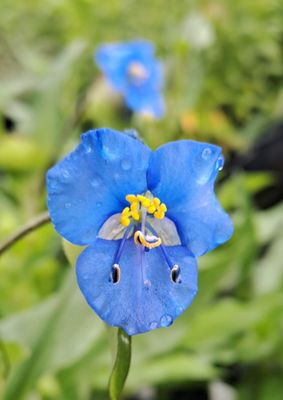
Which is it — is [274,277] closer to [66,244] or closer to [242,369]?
[242,369]

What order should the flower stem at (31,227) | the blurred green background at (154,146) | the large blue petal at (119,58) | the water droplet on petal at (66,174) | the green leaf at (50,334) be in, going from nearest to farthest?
the water droplet on petal at (66,174), the flower stem at (31,227), the green leaf at (50,334), the blurred green background at (154,146), the large blue petal at (119,58)

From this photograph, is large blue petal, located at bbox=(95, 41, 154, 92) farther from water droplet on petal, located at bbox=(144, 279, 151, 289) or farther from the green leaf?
water droplet on petal, located at bbox=(144, 279, 151, 289)

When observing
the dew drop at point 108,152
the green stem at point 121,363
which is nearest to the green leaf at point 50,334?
the green stem at point 121,363

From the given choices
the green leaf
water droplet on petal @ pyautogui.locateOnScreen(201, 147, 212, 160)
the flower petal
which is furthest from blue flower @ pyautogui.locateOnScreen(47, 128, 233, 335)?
the flower petal

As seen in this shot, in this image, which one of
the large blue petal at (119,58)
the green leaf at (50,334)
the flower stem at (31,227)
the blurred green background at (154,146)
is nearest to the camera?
the flower stem at (31,227)

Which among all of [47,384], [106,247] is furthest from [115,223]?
[47,384]

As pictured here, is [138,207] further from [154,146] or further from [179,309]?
[154,146]

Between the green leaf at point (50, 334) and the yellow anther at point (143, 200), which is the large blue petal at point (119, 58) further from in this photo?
the yellow anther at point (143, 200)
